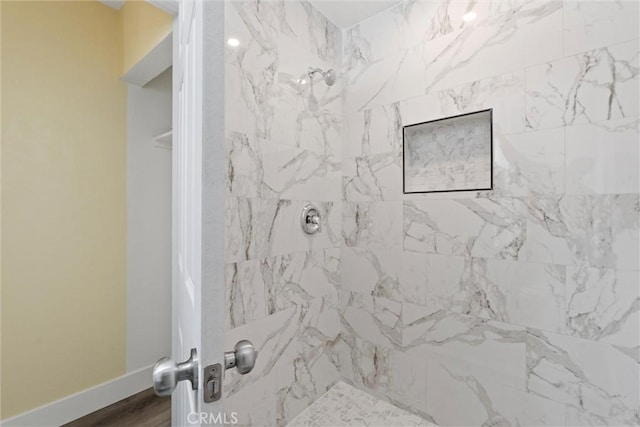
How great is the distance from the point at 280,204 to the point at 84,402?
173 centimetres

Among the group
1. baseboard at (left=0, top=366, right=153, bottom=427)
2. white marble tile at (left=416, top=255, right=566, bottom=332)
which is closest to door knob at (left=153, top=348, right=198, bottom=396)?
white marble tile at (left=416, top=255, right=566, bottom=332)

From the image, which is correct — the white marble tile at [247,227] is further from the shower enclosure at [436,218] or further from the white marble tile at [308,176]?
the white marble tile at [308,176]

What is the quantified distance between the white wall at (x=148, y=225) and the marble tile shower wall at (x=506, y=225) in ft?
4.59

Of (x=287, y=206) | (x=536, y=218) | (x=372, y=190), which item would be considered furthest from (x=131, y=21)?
(x=536, y=218)

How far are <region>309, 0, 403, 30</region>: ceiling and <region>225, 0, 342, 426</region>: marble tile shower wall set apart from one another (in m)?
0.05

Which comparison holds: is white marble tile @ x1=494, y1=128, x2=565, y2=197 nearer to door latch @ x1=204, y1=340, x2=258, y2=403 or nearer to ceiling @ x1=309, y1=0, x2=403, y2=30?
ceiling @ x1=309, y1=0, x2=403, y2=30

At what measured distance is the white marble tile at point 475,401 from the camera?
44.7 inches

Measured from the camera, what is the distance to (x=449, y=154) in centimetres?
148

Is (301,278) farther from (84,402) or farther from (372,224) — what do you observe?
(84,402)

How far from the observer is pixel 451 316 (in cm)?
135

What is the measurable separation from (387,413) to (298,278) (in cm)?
85

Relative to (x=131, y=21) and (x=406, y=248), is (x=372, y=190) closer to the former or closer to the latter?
(x=406, y=248)

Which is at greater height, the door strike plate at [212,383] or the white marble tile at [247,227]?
the white marble tile at [247,227]

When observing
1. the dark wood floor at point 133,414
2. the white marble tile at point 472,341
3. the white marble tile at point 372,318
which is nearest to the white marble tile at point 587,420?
the white marble tile at point 472,341
